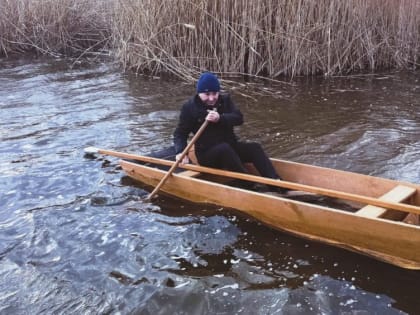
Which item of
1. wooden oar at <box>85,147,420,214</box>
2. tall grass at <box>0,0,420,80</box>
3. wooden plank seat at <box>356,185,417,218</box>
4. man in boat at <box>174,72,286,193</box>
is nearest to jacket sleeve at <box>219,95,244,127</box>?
man in boat at <box>174,72,286,193</box>

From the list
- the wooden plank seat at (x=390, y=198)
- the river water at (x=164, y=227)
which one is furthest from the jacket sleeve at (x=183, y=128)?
the wooden plank seat at (x=390, y=198)

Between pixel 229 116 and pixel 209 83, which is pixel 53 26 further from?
pixel 229 116

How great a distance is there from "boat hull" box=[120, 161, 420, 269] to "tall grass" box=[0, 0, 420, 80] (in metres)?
4.78

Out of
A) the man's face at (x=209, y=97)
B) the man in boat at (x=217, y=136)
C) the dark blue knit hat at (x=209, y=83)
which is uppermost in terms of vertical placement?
the dark blue knit hat at (x=209, y=83)

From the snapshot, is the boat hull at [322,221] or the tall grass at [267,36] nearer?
the boat hull at [322,221]

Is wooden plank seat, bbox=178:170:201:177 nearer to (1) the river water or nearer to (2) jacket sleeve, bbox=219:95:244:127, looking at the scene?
(1) the river water

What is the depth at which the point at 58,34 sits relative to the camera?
11977 millimetres

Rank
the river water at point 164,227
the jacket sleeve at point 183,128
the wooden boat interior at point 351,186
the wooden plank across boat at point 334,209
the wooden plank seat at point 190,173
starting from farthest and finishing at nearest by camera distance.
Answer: the jacket sleeve at point 183,128
the wooden plank seat at point 190,173
the wooden boat interior at point 351,186
the wooden plank across boat at point 334,209
the river water at point 164,227

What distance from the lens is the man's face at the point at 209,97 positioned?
15.3 ft

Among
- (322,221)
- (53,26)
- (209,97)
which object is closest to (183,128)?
(209,97)

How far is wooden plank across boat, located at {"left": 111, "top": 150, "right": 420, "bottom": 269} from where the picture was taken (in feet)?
11.1

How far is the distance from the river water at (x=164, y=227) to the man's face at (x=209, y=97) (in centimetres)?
92

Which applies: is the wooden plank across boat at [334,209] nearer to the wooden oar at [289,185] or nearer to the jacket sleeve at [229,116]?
the wooden oar at [289,185]

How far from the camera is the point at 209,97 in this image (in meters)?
4.68
